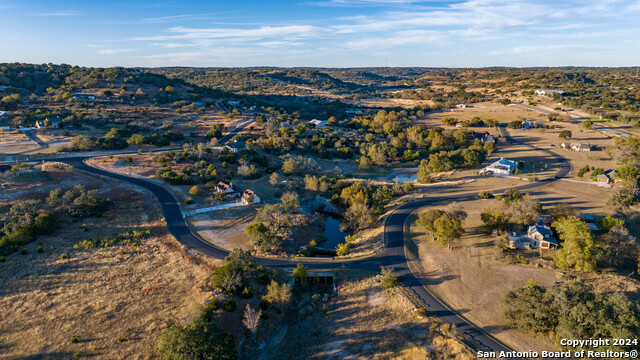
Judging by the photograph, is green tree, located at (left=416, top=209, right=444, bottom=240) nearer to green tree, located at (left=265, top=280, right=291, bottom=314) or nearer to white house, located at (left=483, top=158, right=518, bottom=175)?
green tree, located at (left=265, top=280, right=291, bottom=314)

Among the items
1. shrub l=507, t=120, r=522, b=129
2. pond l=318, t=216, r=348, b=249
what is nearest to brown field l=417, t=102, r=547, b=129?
shrub l=507, t=120, r=522, b=129

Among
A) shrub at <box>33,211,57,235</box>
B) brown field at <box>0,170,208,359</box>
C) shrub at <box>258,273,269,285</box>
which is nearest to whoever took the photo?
brown field at <box>0,170,208,359</box>

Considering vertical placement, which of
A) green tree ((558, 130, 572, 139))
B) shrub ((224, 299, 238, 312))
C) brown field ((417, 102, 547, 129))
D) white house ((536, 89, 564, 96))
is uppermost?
white house ((536, 89, 564, 96))

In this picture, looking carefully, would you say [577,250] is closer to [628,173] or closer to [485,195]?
[485,195]

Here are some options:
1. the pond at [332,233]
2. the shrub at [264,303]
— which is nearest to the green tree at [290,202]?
the pond at [332,233]

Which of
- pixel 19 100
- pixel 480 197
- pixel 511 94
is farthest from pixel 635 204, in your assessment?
pixel 19 100

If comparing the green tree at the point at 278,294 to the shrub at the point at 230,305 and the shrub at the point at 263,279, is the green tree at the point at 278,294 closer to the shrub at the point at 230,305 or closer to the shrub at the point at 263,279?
the shrub at the point at 263,279
